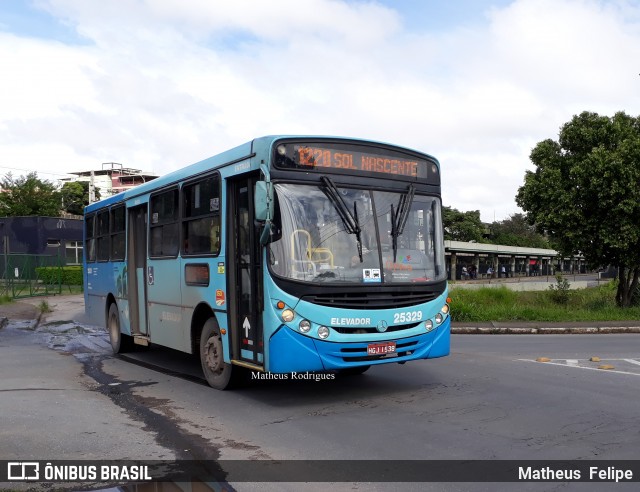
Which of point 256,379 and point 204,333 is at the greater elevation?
point 204,333

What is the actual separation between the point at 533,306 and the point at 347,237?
1668 centimetres

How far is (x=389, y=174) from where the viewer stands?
8477mm

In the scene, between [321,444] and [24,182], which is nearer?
[321,444]

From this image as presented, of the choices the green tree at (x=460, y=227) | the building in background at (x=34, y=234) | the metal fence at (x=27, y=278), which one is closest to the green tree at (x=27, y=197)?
the building in background at (x=34, y=234)

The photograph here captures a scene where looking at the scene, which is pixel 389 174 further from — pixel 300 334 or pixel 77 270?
pixel 77 270

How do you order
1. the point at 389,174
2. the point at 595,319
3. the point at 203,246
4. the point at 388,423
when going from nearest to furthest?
the point at 388,423
the point at 389,174
the point at 203,246
the point at 595,319

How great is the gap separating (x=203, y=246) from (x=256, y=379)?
2.14 m

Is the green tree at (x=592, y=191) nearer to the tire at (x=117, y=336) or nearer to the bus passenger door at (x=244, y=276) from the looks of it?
the tire at (x=117, y=336)

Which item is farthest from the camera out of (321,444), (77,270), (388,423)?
(77,270)

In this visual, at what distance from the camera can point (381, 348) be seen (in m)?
7.84

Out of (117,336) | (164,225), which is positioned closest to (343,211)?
(164,225)

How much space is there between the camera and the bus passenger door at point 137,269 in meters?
11.8

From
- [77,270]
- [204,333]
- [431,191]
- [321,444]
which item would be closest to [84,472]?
[321,444]

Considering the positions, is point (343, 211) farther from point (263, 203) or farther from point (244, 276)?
point (244, 276)
